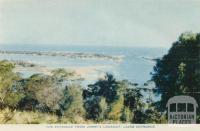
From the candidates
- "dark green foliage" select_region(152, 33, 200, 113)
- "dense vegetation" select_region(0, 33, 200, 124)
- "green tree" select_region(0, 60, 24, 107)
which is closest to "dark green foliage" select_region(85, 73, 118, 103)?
"dense vegetation" select_region(0, 33, 200, 124)

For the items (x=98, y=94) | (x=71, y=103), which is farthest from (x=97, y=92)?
(x=71, y=103)

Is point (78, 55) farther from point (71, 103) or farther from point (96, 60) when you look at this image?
point (71, 103)

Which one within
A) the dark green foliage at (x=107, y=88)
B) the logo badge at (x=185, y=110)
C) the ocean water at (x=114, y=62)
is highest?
the ocean water at (x=114, y=62)

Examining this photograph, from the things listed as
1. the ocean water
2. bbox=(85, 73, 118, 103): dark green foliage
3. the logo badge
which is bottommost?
the logo badge

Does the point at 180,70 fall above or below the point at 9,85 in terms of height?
above

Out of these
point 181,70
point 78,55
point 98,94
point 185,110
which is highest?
point 78,55

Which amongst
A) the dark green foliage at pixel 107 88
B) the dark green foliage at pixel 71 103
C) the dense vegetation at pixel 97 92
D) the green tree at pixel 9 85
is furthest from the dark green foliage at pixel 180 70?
the green tree at pixel 9 85

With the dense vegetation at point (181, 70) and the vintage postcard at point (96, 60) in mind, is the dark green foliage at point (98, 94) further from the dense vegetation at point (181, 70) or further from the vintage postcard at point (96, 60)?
the dense vegetation at point (181, 70)

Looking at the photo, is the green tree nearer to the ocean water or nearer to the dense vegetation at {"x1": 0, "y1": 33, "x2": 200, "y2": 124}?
the dense vegetation at {"x1": 0, "y1": 33, "x2": 200, "y2": 124}

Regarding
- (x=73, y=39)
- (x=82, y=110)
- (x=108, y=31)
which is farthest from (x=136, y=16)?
(x=82, y=110)
